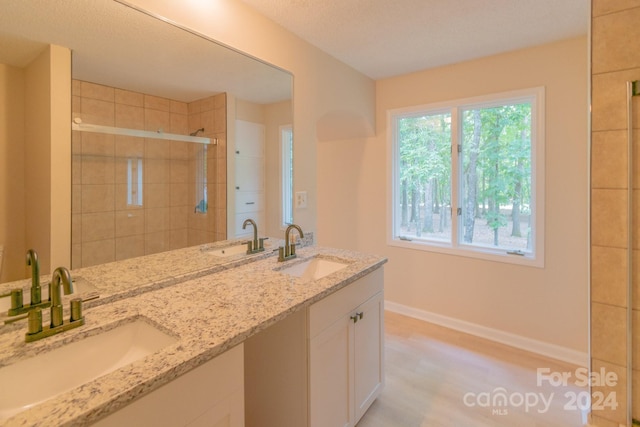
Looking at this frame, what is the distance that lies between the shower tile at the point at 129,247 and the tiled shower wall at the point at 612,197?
2195 mm

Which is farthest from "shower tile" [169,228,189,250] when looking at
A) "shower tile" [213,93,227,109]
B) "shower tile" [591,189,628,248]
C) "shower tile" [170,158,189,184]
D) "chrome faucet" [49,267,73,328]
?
"shower tile" [591,189,628,248]

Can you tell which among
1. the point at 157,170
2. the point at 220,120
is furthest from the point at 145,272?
the point at 220,120

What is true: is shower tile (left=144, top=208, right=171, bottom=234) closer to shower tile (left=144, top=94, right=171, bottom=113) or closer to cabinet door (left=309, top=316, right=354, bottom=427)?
shower tile (left=144, top=94, right=171, bottom=113)

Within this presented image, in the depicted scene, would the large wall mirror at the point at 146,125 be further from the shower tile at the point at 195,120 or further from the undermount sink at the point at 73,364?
the undermount sink at the point at 73,364

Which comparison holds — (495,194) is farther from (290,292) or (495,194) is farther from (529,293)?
(290,292)

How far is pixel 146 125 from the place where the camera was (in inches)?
55.4

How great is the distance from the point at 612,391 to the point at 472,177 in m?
1.71

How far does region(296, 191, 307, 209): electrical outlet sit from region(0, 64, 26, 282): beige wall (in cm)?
145

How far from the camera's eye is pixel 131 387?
70 cm

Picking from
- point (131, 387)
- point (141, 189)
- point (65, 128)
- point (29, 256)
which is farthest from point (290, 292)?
point (65, 128)

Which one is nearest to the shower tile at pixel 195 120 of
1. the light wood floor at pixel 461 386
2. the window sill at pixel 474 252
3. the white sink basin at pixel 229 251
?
the white sink basin at pixel 229 251

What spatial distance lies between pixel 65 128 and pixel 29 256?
0.47m

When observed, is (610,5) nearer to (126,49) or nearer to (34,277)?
(126,49)

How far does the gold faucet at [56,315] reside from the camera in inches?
35.5
